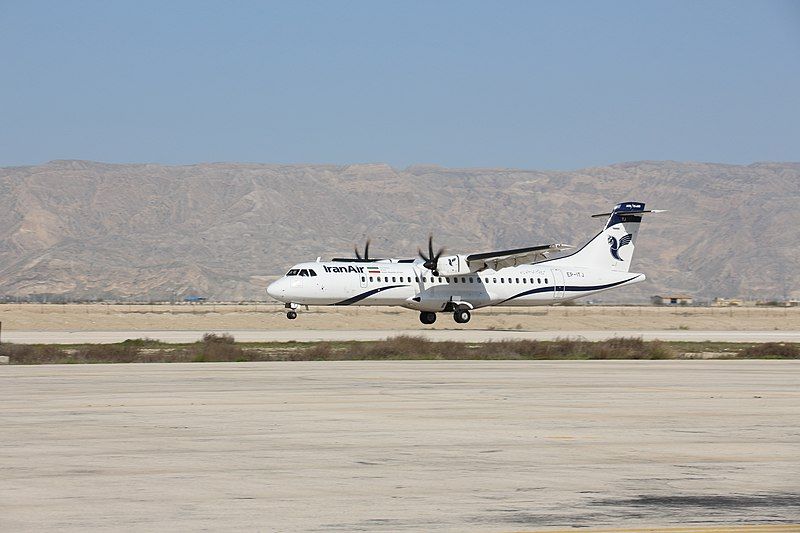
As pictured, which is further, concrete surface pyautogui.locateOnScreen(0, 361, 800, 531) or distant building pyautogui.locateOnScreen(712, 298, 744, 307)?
distant building pyautogui.locateOnScreen(712, 298, 744, 307)

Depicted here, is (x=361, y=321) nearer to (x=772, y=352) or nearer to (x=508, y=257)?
(x=508, y=257)

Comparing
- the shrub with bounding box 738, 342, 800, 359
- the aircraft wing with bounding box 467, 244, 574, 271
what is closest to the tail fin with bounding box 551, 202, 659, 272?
the aircraft wing with bounding box 467, 244, 574, 271

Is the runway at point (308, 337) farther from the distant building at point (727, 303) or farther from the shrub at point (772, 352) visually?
the distant building at point (727, 303)

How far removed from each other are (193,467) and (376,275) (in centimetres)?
4548

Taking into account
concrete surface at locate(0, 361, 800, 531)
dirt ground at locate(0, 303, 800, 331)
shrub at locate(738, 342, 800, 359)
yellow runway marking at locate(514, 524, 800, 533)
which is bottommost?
yellow runway marking at locate(514, 524, 800, 533)

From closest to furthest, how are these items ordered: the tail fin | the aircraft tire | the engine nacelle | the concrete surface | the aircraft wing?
the concrete surface
the aircraft wing
the engine nacelle
the aircraft tire
the tail fin

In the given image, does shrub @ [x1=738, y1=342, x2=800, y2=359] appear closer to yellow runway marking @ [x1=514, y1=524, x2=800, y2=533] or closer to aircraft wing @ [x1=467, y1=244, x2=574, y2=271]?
aircraft wing @ [x1=467, y1=244, x2=574, y2=271]

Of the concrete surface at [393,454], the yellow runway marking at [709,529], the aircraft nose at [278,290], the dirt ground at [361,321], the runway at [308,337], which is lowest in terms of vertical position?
the yellow runway marking at [709,529]

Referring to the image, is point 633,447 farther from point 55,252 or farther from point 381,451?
point 55,252

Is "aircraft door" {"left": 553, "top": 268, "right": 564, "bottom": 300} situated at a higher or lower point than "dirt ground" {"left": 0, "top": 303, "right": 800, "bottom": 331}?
higher

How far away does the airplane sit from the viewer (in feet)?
192

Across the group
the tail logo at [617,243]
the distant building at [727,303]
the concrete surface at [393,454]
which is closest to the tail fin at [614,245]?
the tail logo at [617,243]

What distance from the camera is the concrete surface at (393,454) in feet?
36.4

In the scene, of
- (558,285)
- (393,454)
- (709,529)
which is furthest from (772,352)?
(709,529)
